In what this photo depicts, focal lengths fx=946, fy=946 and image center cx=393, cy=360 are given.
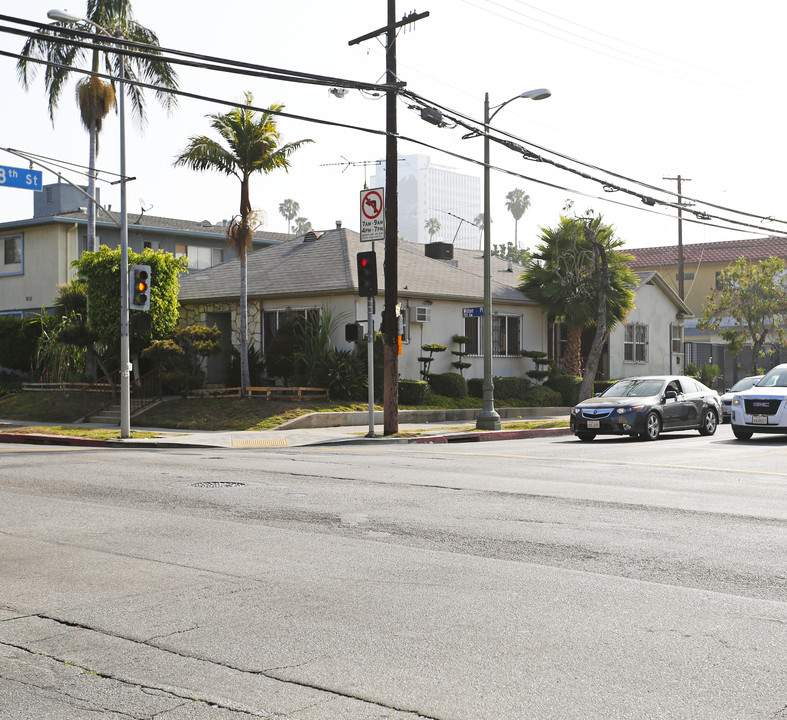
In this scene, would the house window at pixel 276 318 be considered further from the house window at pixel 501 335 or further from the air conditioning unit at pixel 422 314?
the house window at pixel 501 335

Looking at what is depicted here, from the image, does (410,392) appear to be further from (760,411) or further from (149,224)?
(149,224)

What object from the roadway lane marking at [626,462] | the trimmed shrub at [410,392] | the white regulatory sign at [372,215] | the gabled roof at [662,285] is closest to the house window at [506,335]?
the trimmed shrub at [410,392]

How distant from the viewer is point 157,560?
310 inches

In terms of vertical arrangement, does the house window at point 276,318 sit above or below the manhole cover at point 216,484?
above

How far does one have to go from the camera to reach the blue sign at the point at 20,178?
19125mm

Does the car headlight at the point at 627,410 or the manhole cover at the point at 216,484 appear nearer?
the manhole cover at the point at 216,484

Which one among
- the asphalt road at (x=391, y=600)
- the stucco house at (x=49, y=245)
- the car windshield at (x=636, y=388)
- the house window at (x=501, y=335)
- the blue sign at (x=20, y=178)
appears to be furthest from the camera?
the stucco house at (x=49, y=245)

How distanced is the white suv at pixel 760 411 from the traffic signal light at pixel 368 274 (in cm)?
895

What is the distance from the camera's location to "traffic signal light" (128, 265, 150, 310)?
Result: 72.7 feet

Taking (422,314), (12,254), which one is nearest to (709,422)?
(422,314)

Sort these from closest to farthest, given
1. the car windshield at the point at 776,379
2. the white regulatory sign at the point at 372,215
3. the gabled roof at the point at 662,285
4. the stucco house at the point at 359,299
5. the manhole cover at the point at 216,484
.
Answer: the manhole cover at the point at 216,484
the car windshield at the point at 776,379
the white regulatory sign at the point at 372,215
the stucco house at the point at 359,299
the gabled roof at the point at 662,285

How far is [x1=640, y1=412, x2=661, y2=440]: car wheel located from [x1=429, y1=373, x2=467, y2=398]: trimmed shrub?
30.6ft

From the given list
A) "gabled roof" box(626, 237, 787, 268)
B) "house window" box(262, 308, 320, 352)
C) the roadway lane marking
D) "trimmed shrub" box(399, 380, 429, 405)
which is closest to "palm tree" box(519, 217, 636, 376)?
"trimmed shrub" box(399, 380, 429, 405)

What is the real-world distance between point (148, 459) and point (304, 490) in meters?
5.43
